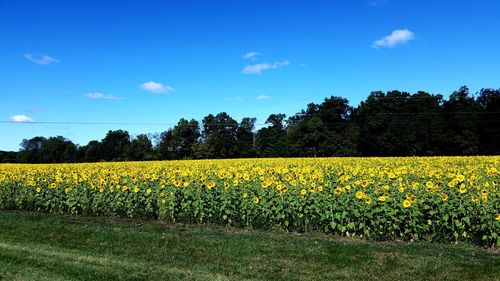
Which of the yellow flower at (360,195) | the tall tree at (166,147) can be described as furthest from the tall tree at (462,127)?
the yellow flower at (360,195)

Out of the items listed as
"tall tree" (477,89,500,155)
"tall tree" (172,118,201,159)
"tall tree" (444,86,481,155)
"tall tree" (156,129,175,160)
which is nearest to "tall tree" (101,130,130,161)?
"tall tree" (156,129,175,160)

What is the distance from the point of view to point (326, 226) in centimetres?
872

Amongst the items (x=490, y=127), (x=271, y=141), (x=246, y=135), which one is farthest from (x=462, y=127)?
(x=246, y=135)

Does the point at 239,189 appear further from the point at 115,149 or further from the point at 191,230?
the point at 115,149

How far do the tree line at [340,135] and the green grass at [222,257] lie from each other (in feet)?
184

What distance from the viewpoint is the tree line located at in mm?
62312

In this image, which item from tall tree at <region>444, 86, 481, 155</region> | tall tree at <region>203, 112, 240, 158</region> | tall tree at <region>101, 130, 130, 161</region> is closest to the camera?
tall tree at <region>444, 86, 481, 155</region>

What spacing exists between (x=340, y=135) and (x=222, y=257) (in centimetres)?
6197

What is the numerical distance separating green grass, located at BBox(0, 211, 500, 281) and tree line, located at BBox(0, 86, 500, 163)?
5621cm

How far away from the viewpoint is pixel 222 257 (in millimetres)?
7230

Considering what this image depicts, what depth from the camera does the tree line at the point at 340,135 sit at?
6231cm

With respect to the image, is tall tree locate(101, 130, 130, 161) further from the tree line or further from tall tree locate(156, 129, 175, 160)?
tall tree locate(156, 129, 175, 160)

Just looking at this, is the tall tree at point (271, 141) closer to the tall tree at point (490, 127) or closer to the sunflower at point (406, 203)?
the tall tree at point (490, 127)

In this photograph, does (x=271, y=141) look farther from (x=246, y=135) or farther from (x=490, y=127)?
(x=490, y=127)
